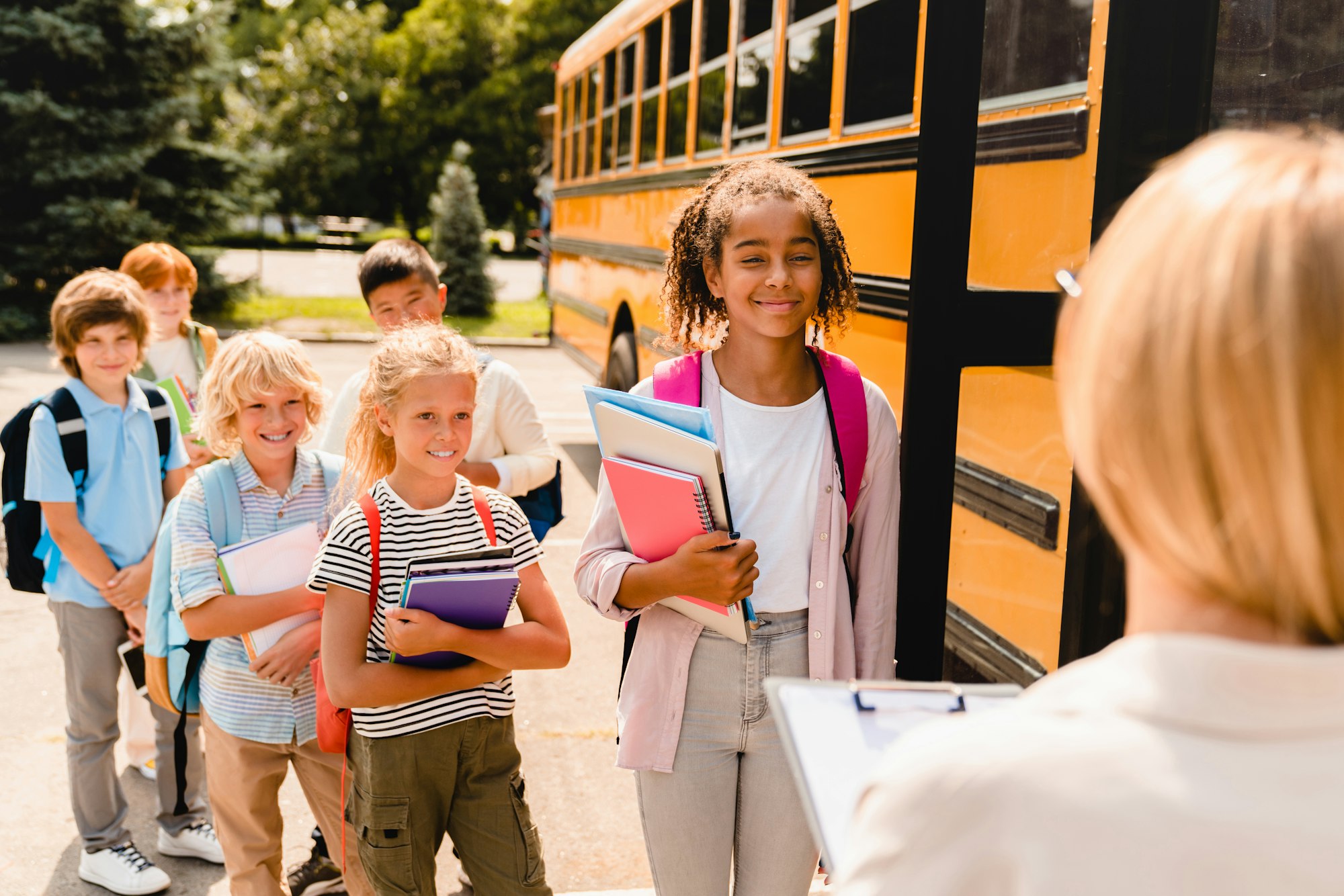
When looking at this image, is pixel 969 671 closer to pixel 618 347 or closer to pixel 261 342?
pixel 261 342

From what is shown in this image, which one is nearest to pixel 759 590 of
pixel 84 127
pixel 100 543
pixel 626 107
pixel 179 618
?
pixel 179 618

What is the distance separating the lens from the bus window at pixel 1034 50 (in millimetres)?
2377

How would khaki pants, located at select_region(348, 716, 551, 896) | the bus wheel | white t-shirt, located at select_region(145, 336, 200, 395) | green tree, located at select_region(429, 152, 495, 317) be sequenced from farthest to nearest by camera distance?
1. green tree, located at select_region(429, 152, 495, 317)
2. the bus wheel
3. white t-shirt, located at select_region(145, 336, 200, 395)
4. khaki pants, located at select_region(348, 716, 551, 896)

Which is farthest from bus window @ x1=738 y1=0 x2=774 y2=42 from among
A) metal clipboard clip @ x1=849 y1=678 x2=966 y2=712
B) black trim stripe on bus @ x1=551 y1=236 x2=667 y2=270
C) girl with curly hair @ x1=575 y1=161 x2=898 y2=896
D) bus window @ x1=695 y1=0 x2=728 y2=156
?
metal clipboard clip @ x1=849 y1=678 x2=966 y2=712

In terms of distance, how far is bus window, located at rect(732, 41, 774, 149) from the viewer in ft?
13.8

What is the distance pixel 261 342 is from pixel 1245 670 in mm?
2308

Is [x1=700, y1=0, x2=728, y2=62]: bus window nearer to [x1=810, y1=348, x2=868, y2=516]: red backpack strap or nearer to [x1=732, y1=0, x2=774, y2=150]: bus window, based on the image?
[x1=732, y1=0, x2=774, y2=150]: bus window

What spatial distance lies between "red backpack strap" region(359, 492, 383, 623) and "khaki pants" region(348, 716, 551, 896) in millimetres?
245

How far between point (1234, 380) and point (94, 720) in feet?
9.89

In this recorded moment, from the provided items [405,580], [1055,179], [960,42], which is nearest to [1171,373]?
[960,42]

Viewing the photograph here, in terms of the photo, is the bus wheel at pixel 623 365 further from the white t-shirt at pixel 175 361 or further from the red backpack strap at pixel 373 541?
the red backpack strap at pixel 373 541

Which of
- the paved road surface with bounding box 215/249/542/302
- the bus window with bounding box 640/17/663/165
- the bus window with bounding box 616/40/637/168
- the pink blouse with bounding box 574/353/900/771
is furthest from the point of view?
the paved road surface with bounding box 215/249/542/302

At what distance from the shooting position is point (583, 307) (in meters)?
8.48

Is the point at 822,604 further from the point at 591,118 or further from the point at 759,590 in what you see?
the point at 591,118
